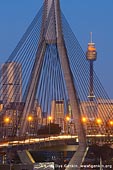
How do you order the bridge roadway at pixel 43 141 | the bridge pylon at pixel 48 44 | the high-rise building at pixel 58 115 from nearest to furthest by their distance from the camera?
the bridge pylon at pixel 48 44 → the bridge roadway at pixel 43 141 → the high-rise building at pixel 58 115

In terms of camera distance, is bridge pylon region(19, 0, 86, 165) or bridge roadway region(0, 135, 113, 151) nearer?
bridge pylon region(19, 0, 86, 165)

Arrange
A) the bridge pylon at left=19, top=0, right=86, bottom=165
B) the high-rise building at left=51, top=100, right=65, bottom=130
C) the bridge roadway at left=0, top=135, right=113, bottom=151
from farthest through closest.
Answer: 1. the high-rise building at left=51, top=100, right=65, bottom=130
2. the bridge roadway at left=0, top=135, right=113, bottom=151
3. the bridge pylon at left=19, top=0, right=86, bottom=165

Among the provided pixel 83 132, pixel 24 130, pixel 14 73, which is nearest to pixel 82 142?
pixel 83 132

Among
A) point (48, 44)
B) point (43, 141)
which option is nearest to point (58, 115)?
point (43, 141)

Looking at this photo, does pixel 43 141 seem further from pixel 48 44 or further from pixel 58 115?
pixel 58 115

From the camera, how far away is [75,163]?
41.4m

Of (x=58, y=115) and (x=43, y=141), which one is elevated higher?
(x=58, y=115)

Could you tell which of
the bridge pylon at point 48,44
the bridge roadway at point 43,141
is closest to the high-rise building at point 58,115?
the bridge roadway at point 43,141

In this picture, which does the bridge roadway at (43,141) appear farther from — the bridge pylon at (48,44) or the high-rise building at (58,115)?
the high-rise building at (58,115)

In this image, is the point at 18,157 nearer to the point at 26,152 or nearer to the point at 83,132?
the point at 26,152

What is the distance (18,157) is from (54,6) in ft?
49.1

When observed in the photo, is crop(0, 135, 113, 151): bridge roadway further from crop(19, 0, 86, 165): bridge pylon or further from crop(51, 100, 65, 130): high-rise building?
crop(51, 100, 65, 130): high-rise building

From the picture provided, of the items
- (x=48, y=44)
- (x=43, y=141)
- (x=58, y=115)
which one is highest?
(x=48, y=44)

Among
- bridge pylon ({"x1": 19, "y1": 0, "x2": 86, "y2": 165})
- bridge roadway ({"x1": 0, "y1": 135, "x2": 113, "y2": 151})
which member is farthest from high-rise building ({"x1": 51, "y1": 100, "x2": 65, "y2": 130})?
bridge pylon ({"x1": 19, "y1": 0, "x2": 86, "y2": 165})
